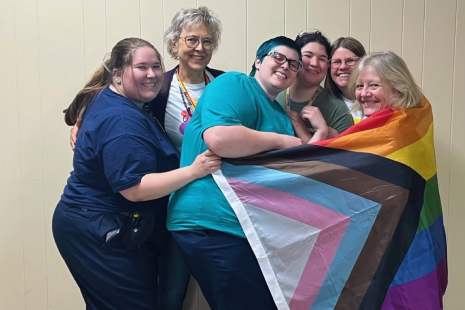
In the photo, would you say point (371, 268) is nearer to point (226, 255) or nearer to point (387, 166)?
point (387, 166)

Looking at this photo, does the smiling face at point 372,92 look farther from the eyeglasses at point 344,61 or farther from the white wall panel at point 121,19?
the white wall panel at point 121,19

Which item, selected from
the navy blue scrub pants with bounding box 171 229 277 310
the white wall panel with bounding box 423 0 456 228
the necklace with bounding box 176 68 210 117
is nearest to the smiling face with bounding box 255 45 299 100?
the necklace with bounding box 176 68 210 117

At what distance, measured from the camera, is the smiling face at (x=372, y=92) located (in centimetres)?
133

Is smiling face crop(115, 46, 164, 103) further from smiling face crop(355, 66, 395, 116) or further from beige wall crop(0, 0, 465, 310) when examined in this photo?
smiling face crop(355, 66, 395, 116)

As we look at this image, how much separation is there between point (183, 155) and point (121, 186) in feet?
0.75

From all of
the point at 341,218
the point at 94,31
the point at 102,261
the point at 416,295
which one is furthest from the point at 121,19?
the point at 416,295

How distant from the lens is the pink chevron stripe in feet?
4.05

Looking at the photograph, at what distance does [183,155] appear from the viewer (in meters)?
1.33

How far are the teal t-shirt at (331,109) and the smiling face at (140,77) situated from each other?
1.66 feet

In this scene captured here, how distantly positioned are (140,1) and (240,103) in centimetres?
98

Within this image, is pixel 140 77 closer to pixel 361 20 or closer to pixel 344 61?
pixel 344 61

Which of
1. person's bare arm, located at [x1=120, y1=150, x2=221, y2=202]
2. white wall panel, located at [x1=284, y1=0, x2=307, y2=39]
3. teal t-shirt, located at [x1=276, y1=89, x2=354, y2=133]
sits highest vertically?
white wall panel, located at [x1=284, y1=0, x2=307, y2=39]

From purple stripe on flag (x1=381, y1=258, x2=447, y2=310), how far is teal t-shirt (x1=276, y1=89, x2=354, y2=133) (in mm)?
574

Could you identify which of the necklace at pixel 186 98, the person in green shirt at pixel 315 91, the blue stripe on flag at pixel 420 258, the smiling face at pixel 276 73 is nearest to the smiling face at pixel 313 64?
the person in green shirt at pixel 315 91
